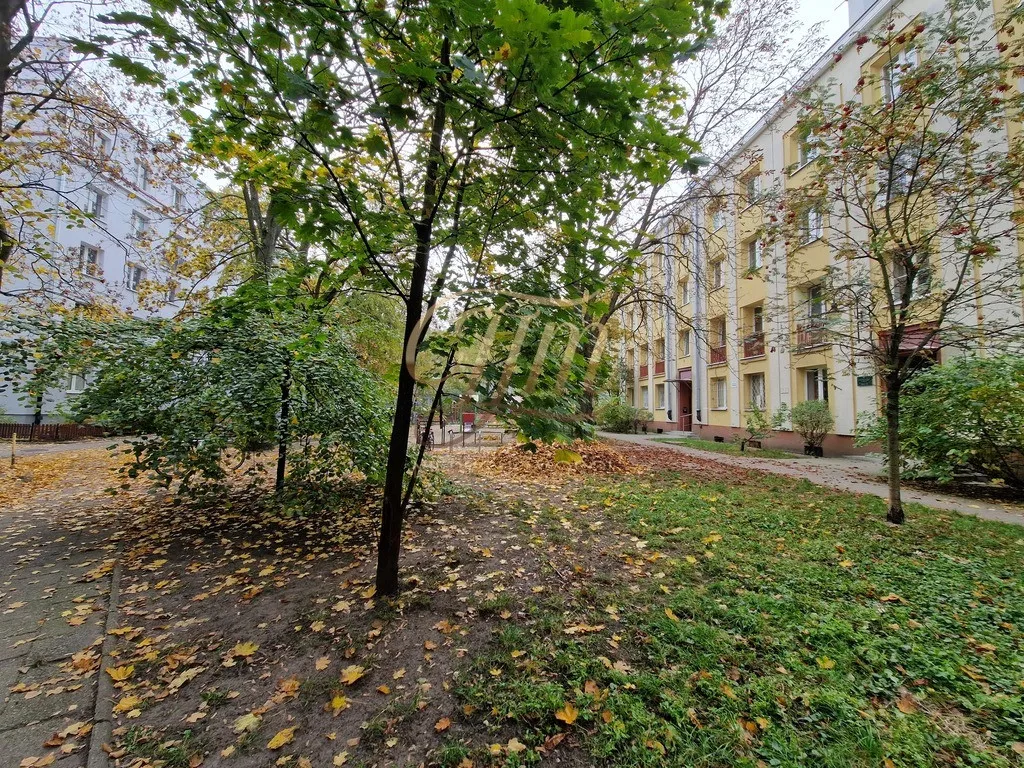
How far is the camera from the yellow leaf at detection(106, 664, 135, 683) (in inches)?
99.5

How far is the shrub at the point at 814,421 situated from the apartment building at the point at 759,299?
0.42m

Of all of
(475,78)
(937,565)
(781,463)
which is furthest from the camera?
(781,463)

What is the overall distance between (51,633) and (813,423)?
1590 centimetres

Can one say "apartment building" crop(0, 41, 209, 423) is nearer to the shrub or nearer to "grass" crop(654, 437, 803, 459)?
"grass" crop(654, 437, 803, 459)

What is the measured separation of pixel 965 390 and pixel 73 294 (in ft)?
56.7

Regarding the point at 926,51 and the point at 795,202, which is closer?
the point at 926,51

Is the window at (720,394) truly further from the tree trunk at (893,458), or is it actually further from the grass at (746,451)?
the tree trunk at (893,458)

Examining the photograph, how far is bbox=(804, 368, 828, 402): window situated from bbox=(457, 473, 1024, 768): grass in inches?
401

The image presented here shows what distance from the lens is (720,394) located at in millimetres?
19203

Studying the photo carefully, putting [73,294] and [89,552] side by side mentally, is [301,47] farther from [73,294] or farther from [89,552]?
[73,294]

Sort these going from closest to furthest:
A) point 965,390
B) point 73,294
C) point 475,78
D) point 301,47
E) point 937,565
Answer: point 475,78
point 301,47
point 937,565
point 965,390
point 73,294

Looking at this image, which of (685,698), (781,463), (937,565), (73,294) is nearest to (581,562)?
(685,698)

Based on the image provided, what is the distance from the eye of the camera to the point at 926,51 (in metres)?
4.90

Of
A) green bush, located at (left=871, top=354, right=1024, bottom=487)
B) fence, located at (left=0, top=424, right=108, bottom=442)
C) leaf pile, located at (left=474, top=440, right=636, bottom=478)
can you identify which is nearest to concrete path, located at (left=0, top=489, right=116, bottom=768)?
leaf pile, located at (left=474, top=440, right=636, bottom=478)
